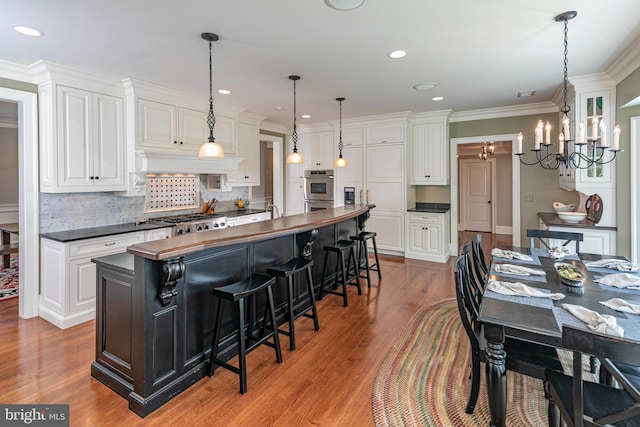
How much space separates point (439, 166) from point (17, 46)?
18.7 feet

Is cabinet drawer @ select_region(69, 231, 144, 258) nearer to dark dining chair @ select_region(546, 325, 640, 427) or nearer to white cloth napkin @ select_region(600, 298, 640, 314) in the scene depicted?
dark dining chair @ select_region(546, 325, 640, 427)

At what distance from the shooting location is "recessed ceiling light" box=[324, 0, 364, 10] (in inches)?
88.3

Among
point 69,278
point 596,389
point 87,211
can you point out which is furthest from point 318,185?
point 596,389

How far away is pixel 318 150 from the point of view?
6.87 m

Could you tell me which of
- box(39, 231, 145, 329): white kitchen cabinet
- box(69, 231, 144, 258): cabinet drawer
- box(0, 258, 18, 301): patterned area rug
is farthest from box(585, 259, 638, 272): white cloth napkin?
box(0, 258, 18, 301): patterned area rug

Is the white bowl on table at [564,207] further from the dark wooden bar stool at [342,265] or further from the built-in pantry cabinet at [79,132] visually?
the built-in pantry cabinet at [79,132]

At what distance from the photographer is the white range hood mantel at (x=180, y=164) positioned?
404 centimetres

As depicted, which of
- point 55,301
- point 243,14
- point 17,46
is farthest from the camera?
point 55,301

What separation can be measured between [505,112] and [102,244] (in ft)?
20.0

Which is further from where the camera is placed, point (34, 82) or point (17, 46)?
point (34, 82)

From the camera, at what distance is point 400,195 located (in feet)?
19.9

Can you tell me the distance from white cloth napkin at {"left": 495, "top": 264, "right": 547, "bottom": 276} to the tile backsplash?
13.8ft

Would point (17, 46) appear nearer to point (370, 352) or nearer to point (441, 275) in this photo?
point (370, 352)

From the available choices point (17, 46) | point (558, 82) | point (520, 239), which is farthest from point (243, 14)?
point (520, 239)
